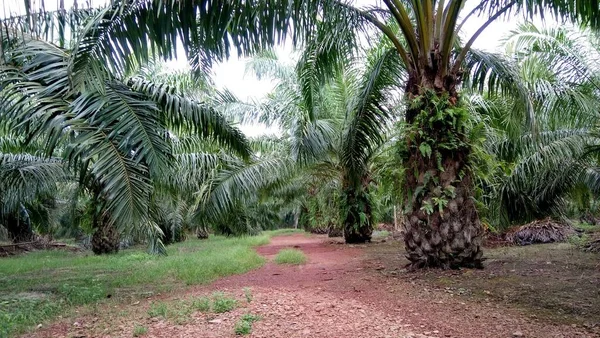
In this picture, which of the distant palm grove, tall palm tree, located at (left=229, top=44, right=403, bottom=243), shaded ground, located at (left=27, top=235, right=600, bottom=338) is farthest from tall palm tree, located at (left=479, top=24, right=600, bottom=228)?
shaded ground, located at (left=27, top=235, right=600, bottom=338)

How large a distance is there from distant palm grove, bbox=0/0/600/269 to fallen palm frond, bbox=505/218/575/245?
1.52ft

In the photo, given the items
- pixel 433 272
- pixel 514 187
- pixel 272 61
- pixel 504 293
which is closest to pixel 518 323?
pixel 504 293

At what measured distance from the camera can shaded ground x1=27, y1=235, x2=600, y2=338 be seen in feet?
11.0

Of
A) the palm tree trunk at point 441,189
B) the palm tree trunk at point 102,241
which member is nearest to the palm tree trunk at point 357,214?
the palm tree trunk at point 441,189

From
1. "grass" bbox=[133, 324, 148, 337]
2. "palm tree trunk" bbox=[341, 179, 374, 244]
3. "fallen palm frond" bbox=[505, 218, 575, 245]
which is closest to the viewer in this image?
"grass" bbox=[133, 324, 148, 337]

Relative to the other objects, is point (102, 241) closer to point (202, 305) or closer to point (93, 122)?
point (93, 122)

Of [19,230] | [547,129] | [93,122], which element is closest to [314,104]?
[93,122]

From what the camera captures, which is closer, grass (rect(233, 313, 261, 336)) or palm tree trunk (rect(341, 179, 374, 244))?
grass (rect(233, 313, 261, 336))

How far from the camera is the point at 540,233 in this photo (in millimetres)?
9719

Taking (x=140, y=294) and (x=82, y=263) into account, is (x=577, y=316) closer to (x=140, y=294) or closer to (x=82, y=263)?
(x=140, y=294)

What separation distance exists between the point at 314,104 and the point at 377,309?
14.7 ft

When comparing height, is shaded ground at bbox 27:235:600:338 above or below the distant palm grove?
below

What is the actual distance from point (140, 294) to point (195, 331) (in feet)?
7.41

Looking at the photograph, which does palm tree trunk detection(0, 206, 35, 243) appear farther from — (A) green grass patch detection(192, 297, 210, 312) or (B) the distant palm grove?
(A) green grass patch detection(192, 297, 210, 312)
